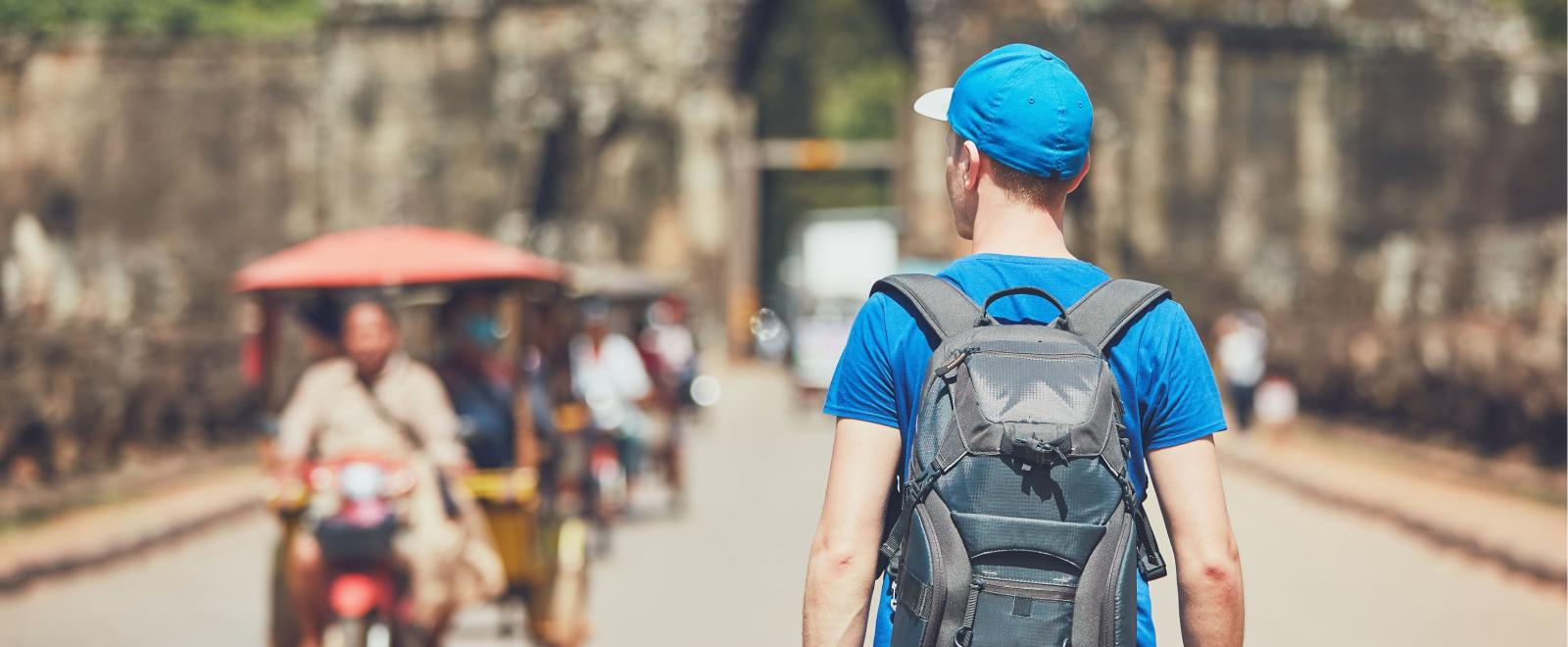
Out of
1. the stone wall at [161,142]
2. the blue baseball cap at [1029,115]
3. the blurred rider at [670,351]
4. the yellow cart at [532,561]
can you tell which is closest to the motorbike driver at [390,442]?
the yellow cart at [532,561]

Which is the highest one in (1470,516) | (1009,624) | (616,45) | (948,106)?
(616,45)

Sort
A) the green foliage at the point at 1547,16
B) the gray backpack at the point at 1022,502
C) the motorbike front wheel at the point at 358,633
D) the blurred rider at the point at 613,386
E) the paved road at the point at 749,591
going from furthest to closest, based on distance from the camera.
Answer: the green foliage at the point at 1547,16 → the blurred rider at the point at 613,386 → the paved road at the point at 749,591 → the motorbike front wheel at the point at 358,633 → the gray backpack at the point at 1022,502

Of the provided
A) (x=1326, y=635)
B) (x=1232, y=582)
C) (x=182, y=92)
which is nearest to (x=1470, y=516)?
(x=1326, y=635)

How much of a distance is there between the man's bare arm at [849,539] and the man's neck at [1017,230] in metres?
0.33

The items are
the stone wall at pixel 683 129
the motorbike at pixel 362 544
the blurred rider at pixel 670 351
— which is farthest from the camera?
the stone wall at pixel 683 129

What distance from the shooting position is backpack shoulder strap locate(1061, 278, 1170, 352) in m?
2.78

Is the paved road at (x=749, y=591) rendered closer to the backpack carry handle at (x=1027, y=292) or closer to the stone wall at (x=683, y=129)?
the backpack carry handle at (x=1027, y=292)

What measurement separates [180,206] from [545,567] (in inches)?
1289

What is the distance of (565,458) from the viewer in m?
12.4

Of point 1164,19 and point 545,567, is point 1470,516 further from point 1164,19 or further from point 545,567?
point 1164,19

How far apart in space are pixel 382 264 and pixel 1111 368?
18.4 feet

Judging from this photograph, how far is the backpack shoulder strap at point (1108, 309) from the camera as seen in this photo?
278 cm

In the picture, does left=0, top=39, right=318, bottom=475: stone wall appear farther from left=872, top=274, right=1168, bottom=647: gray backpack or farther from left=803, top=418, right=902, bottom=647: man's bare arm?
left=872, top=274, right=1168, bottom=647: gray backpack

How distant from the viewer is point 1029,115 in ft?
9.46
